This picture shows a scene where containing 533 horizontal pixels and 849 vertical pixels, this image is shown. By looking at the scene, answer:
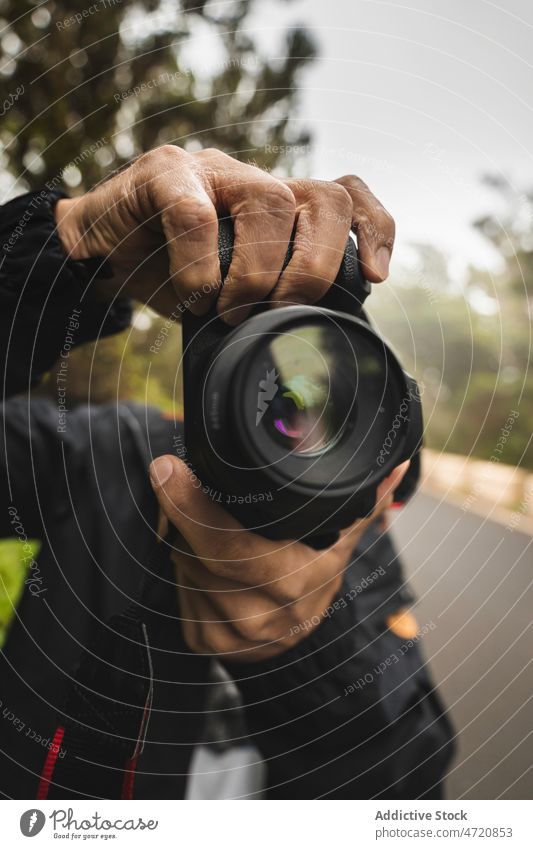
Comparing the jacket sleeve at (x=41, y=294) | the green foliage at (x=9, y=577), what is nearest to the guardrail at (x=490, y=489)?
the green foliage at (x=9, y=577)

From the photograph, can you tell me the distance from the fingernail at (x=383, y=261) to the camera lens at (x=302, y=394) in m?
0.09

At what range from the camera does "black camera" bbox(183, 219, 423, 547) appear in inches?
13.8

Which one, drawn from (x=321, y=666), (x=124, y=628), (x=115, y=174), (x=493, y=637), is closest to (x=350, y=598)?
(x=321, y=666)

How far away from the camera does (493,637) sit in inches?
58.2

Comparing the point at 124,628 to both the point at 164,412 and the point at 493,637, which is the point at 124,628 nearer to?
the point at 164,412

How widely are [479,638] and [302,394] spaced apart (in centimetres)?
125

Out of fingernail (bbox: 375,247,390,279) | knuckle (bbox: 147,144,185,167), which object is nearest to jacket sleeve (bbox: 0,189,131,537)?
knuckle (bbox: 147,144,185,167)

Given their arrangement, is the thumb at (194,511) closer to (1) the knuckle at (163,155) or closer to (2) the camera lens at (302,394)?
(2) the camera lens at (302,394)

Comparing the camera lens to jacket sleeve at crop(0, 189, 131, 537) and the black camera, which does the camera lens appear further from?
jacket sleeve at crop(0, 189, 131, 537)

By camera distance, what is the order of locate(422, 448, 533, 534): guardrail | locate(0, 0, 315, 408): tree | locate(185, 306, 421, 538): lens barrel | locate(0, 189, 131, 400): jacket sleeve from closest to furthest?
locate(185, 306, 421, 538): lens barrel
locate(0, 189, 131, 400): jacket sleeve
locate(0, 0, 315, 408): tree
locate(422, 448, 533, 534): guardrail

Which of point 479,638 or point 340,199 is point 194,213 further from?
point 479,638

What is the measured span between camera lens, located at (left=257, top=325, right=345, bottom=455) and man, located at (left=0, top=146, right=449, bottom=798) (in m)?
0.05

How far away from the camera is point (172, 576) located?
46 cm

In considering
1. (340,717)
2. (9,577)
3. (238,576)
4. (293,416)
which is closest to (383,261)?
(293,416)
